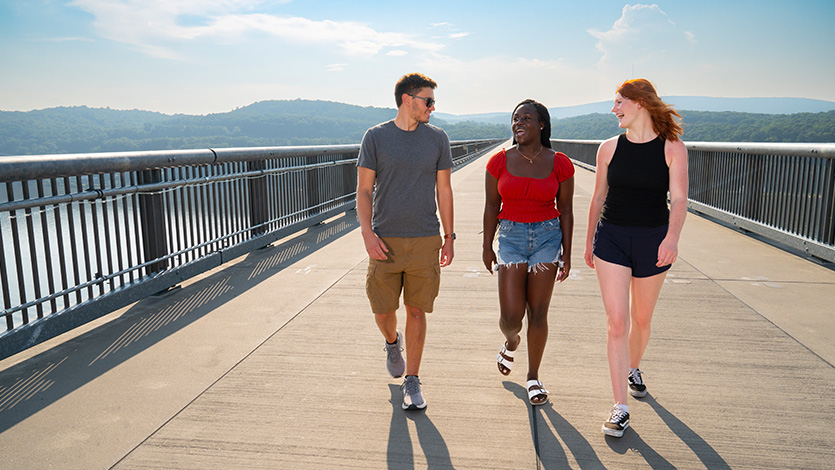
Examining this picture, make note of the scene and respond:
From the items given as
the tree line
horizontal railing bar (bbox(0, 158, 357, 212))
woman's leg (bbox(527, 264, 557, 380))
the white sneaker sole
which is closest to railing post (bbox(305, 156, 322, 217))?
horizontal railing bar (bbox(0, 158, 357, 212))

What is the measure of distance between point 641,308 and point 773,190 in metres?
6.55

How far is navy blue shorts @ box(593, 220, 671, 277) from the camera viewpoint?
3250 mm

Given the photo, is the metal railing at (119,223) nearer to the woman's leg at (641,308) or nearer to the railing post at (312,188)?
the railing post at (312,188)

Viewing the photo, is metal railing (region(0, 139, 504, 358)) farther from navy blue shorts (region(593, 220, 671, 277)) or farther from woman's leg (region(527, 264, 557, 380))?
navy blue shorts (region(593, 220, 671, 277))

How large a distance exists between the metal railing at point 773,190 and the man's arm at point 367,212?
6.03 m

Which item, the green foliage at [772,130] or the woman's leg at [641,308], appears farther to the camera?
the green foliage at [772,130]

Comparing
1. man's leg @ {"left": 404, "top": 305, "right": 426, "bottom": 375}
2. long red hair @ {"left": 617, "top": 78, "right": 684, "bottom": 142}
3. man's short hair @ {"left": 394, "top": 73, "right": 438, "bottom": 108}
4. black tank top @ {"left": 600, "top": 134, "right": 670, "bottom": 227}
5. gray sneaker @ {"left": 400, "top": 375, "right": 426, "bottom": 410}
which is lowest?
gray sneaker @ {"left": 400, "top": 375, "right": 426, "bottom": 410}

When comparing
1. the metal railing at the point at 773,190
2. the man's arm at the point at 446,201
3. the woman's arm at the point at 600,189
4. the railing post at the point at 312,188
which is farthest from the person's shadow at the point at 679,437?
the railing post at the point at 312,188

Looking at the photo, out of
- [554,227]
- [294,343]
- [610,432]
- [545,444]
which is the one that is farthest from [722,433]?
[294,343]

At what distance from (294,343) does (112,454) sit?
173cm

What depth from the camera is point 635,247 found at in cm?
326

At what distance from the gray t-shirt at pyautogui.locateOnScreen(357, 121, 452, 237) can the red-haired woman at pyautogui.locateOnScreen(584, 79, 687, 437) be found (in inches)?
36.3

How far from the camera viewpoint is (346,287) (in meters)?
6.36

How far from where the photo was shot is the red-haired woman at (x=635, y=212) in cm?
316
